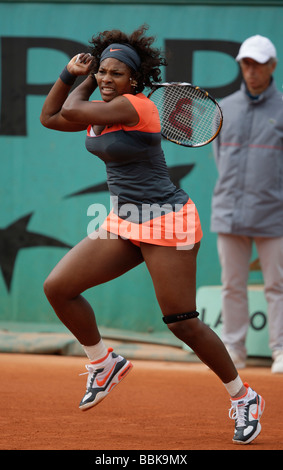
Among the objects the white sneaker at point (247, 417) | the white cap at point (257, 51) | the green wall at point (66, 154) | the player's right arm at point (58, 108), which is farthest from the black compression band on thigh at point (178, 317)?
the green wall at point (66, 154)

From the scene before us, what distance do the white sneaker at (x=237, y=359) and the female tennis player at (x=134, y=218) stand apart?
269 cm

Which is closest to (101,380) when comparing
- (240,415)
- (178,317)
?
(178,317)

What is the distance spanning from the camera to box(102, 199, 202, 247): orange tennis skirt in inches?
169

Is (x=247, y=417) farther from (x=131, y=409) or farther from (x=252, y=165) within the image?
(x=252, y=165)


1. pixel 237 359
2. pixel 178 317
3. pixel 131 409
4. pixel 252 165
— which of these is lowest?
pixel 237 359

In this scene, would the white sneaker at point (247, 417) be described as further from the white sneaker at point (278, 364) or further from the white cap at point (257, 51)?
the white cap at point (257, 51)

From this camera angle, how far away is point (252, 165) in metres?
7.25

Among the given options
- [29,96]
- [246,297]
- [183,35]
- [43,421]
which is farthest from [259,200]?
[43,421]

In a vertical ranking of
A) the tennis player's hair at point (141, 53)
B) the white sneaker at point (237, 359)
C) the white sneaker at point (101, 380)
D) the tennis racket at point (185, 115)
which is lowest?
the white sneaker at point (237, 359)

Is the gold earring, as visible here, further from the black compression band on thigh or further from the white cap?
the white cap

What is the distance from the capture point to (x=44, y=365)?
7.18 m

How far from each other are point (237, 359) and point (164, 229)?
3.18 metres

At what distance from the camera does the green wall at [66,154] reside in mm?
8445

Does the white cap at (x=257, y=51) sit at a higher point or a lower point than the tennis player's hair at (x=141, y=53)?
lower
